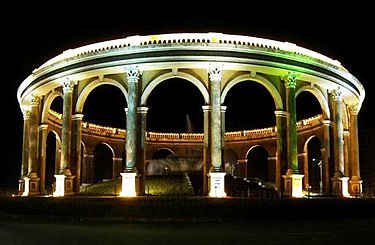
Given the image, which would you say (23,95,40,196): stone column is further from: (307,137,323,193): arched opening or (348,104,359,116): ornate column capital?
(307,137,323,193): arched opening

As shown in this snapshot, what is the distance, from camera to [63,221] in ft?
75.4

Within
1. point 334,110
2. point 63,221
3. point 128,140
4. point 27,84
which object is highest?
point 27,84

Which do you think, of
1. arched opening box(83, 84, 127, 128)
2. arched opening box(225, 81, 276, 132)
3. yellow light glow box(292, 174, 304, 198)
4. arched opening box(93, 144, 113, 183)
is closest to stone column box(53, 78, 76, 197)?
yellow light glow box(292, 174, 304, 198)

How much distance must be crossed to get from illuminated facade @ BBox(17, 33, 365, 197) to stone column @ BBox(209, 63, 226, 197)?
64 mm

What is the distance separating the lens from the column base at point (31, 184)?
40.1m

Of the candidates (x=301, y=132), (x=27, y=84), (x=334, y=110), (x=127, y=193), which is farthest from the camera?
(x=301, y=132)

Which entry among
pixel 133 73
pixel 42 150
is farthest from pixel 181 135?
pixel 133 73

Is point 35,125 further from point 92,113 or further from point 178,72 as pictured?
point 92,113

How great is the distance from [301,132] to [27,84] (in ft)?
86.0

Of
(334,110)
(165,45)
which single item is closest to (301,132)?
(334,110)

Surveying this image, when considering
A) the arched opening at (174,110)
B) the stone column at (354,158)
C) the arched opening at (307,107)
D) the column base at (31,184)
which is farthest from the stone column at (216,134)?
the arched opening at (307,107)

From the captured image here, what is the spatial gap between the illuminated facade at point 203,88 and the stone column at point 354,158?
8 centimetres

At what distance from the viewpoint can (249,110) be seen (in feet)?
218

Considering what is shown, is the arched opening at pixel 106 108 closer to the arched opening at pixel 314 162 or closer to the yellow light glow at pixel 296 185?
the arched opening at pixel 314 162
